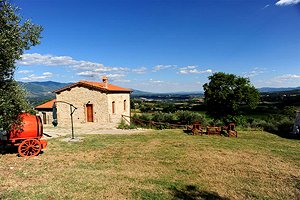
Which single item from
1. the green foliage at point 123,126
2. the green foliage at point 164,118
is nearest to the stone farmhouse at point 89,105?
the green foliage at point 123,126

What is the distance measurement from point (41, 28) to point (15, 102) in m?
4.07

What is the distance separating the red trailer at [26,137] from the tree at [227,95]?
3150cm

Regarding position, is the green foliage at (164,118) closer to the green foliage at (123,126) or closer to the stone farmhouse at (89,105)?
the stone farmhouse at (89,105)

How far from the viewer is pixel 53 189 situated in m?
8.69

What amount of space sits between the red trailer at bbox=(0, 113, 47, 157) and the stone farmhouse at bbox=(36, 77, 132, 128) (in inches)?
458

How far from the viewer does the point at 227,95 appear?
3906 cm

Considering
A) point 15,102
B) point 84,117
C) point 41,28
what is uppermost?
point 41,28

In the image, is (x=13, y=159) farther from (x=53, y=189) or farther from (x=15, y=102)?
(x=53, y=189)

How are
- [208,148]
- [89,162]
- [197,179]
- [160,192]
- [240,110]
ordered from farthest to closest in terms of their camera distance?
[240,110] → [208,148] → [89,162] → [197,179] → [160,192]

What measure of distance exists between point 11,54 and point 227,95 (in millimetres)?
34307

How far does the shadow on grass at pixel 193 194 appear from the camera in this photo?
27.0ft

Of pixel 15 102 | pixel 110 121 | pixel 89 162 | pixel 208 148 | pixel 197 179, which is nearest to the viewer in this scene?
pixel 197 179

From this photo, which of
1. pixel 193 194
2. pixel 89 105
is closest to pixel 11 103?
pixel 193 194

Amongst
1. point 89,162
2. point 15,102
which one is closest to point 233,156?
point 89,162
